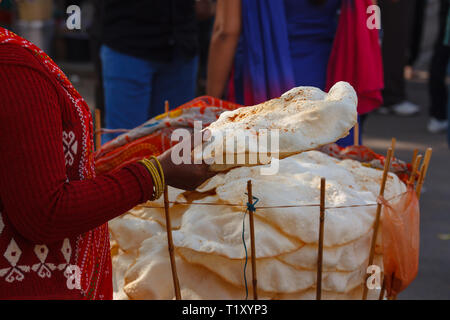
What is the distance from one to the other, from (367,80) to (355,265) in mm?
1143

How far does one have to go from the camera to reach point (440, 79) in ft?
19.8

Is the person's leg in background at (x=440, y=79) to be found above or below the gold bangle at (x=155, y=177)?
below

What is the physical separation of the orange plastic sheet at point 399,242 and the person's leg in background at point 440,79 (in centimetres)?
431

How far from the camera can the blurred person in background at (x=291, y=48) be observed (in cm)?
262

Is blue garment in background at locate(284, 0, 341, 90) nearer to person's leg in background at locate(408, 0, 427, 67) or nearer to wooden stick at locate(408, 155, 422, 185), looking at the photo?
wooden stick at locate(408, 155, 422, 185)

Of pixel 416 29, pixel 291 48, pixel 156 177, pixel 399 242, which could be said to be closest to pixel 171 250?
pixel 156 177

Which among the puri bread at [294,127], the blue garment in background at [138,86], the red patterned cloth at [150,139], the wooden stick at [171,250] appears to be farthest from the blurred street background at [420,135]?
the red patterned cloth at [150,139]

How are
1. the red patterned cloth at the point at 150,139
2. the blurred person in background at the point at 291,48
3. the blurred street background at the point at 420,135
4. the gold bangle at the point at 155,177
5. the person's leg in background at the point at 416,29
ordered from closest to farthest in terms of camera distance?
the gold bangle at the point at 155,177
the red patterned cloth at the point at 150,139
the blurred person in background at the point at 291,48
the blurred street background at the point at 420,135
the person's leg in background at the point at 416,29

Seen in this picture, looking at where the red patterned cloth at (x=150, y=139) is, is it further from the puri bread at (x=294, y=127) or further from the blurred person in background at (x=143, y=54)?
the blurred person in background at (x=143, y=54)

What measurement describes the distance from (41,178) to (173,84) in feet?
6.86

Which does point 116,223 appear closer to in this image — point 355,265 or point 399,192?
point 355,265

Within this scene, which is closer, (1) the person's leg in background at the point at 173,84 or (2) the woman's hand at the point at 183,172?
(2) the woman's hand at the point at 183,172

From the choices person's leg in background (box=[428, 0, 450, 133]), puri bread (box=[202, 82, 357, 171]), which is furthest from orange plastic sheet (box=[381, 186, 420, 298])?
person's leg in background (box=[428, 0, 450, 133])

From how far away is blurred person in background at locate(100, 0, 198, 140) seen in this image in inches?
117
